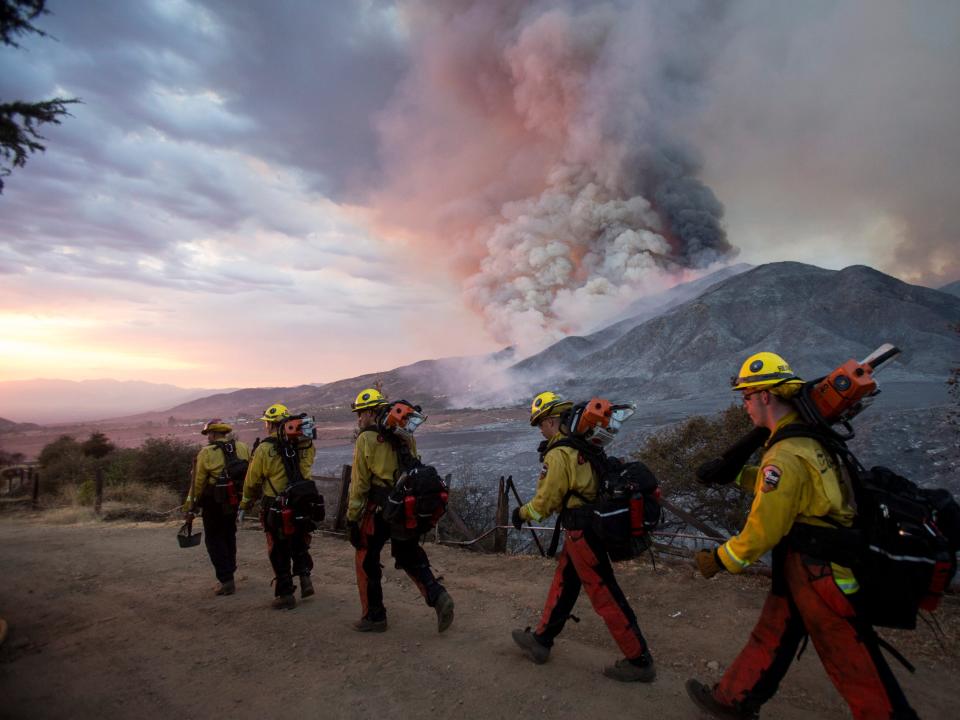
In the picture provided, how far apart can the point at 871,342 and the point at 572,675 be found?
188 feet

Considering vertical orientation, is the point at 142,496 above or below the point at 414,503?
below

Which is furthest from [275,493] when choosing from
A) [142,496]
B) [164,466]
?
[164,466]

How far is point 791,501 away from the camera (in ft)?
8.50

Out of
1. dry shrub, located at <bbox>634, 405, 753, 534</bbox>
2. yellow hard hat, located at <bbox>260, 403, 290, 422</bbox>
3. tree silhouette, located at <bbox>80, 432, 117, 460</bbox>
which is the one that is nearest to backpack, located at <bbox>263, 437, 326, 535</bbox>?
yellow hard hat, located at <bbox>260, 403, 290, 422</bbox>

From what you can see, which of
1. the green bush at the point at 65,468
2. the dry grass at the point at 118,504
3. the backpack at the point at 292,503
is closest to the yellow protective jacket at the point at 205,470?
the backpack at the point at 292,503

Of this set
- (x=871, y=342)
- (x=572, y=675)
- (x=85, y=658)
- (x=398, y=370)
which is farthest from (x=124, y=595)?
(x=398, y=370)

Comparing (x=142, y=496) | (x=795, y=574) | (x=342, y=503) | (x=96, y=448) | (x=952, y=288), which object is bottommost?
(x=142, y=496)

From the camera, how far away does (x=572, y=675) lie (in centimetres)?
371

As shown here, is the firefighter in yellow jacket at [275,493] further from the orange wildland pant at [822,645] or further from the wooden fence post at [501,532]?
the orange wildland pant at [822,645]

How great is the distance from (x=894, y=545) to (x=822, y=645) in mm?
612

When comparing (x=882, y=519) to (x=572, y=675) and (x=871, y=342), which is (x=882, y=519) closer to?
(x=572, y=675)

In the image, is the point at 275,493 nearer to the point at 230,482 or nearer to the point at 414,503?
the point at 230,482

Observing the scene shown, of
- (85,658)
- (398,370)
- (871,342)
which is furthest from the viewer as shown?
(398,370)

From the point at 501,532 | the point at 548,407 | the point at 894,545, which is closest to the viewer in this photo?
the point at 894,545
